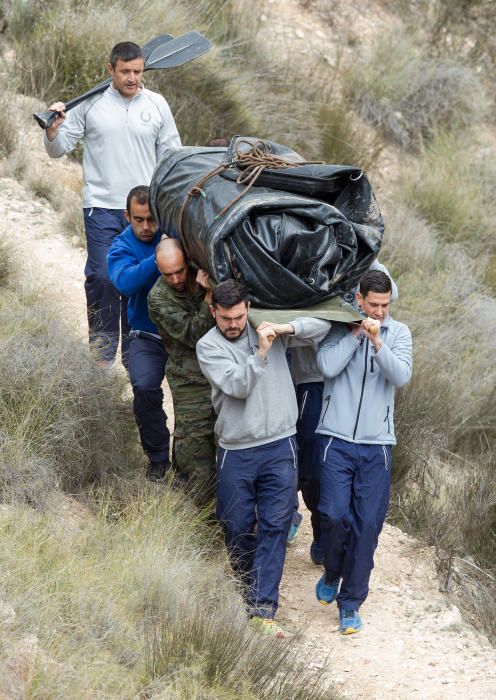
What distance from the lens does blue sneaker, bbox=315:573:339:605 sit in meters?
5.40

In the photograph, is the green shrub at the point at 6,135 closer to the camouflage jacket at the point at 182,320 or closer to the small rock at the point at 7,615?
the camouflage jacket at the point at 182,320

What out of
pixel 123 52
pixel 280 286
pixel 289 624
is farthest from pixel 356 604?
pixel 123 52

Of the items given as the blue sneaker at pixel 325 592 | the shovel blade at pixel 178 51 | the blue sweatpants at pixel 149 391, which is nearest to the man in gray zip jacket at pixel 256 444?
the blue sneaker at pixel 325 592

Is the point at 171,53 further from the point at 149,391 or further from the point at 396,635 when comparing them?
the point at 396,635

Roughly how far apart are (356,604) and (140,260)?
2090 mm

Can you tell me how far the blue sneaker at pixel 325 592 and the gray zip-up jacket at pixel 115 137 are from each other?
2866 millimetres

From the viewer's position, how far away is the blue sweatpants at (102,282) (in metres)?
6.89

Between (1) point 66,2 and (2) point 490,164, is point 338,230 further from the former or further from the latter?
(2) point 490,164

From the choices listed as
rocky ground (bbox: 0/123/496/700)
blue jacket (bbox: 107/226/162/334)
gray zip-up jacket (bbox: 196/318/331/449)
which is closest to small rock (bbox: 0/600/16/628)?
rocky ground (bbox: 0/123/496/700)

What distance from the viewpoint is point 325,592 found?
5422 millimetres

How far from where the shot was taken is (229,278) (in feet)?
15.7

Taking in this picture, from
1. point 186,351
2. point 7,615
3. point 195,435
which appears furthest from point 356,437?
point 7,615

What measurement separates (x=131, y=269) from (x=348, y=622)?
6.82ft

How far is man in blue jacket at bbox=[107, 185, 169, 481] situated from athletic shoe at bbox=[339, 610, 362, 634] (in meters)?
1.25
